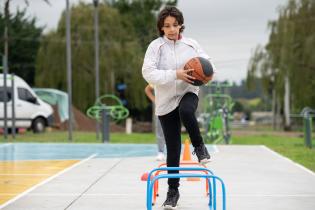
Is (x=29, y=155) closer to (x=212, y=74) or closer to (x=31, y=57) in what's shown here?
(x=212, y=74)

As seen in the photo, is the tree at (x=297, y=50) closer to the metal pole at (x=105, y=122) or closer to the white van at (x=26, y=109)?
the white van at (x=26, y=109)

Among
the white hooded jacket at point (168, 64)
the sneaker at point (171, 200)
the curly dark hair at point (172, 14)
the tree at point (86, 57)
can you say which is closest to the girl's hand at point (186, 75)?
the white hooded jacket at point (168, 64)

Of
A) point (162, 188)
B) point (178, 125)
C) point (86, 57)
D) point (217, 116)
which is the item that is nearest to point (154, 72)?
point (178, 125)

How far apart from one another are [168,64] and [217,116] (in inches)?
727

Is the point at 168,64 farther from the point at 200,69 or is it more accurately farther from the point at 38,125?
the point at 38,125

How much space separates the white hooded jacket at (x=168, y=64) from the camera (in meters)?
6.48

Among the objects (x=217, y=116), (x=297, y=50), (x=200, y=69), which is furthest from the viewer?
(x=297, y=50)

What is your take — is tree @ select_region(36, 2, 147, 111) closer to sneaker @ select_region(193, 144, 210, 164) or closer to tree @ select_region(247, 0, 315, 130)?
tree @ select_region(247, 0, 315, 130)

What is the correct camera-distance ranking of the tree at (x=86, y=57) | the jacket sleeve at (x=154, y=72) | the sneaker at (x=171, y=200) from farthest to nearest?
the tree at (x=86, y=57) < the sneaker at (x=171, y=200) < the jacket sleeve at (x=154, y=72)

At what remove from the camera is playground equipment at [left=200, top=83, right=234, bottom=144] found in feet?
79.4

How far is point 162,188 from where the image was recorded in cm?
905

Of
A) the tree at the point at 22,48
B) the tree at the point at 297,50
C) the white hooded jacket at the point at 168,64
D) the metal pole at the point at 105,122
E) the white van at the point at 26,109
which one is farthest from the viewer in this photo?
the tree at the point at 22,48

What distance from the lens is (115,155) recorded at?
15992 millimetres

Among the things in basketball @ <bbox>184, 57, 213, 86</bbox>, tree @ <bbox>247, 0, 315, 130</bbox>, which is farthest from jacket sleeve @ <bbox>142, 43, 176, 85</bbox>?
tree @ <bbox>247, 0, 315, 130</bbox>
